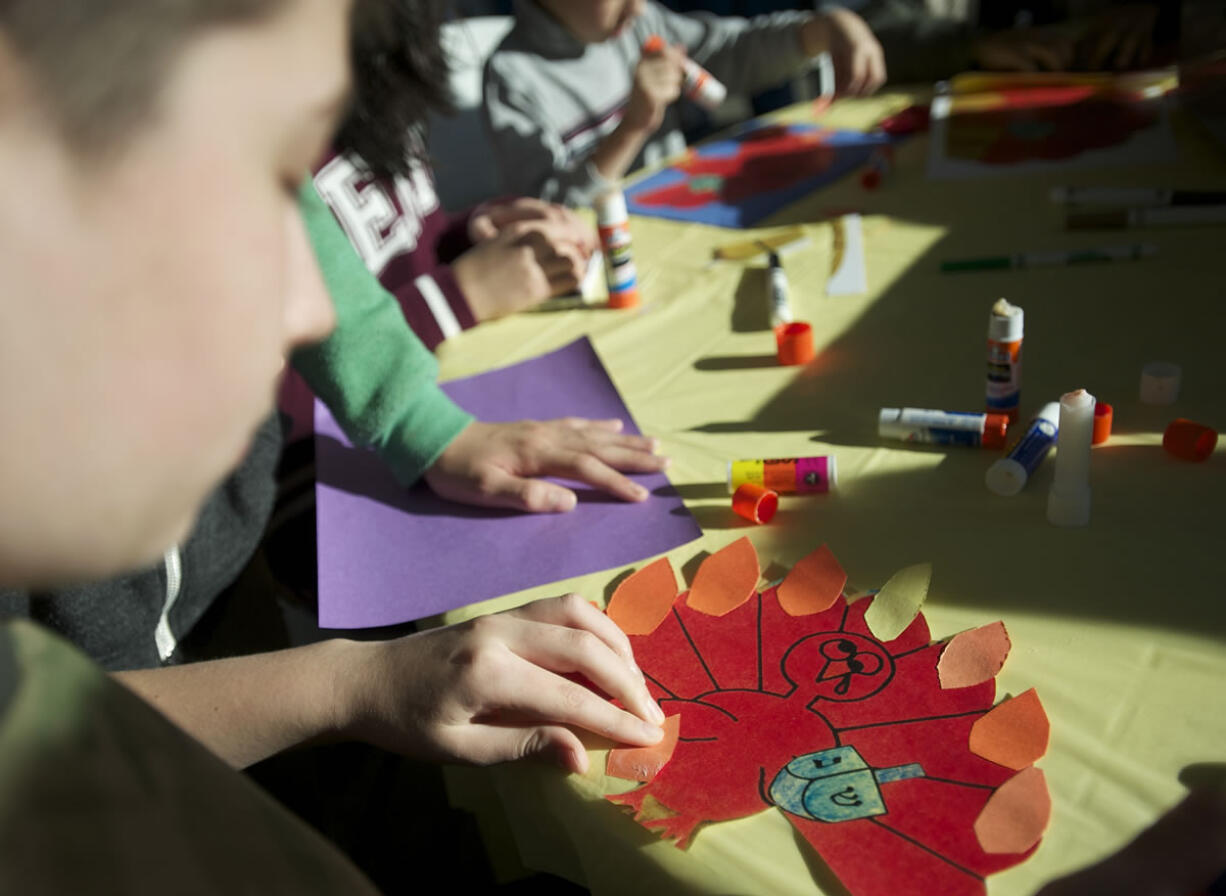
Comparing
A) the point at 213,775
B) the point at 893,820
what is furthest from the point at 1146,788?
the point at 213,775

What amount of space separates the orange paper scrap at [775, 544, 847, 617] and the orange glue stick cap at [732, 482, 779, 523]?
5 centimetres

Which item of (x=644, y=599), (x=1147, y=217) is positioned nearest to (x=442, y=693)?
(x=644, y=599)

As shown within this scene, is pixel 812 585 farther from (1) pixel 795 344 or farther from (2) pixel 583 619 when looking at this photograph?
(1) pixel 795 344

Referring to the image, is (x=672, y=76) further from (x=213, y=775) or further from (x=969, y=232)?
(x=213, y=775)

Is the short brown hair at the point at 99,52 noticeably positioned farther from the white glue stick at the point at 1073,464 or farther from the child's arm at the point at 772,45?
the child's arm at the point at 772,45

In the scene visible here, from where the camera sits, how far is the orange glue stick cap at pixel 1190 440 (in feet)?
→ 2.07

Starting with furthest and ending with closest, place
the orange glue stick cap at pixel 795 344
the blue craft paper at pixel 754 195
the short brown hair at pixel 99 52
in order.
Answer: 1. the blue craft paper at pixel 754 195
2. the orange glue stick cap at pixel 795 344
3. the short brown hair at pixel 99 52

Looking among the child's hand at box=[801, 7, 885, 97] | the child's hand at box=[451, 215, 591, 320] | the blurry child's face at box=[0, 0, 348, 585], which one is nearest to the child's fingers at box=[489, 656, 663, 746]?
the blurry child's face at box=[0, 0, 348, 585]

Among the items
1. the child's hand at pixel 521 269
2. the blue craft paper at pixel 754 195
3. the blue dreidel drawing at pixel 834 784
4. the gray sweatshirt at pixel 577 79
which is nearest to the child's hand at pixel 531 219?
the child's hand at pixel 521 269

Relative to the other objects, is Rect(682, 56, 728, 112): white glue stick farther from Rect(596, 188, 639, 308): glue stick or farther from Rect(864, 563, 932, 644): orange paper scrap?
Rect(864, 563, 932, 644): orange paper scrap

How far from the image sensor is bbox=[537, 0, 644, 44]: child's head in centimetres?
152

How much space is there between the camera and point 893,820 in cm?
43

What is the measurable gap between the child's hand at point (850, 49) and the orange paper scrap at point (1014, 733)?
126 centimetres

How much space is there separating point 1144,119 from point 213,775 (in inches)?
52.8
